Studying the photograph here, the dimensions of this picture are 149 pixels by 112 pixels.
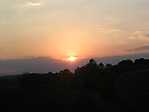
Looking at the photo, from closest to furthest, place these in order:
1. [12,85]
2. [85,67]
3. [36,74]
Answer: [12,85] < [36,74] < [85,67]

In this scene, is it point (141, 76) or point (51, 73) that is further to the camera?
point (51, 73)

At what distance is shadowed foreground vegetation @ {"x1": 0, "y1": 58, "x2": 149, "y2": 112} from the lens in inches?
1473

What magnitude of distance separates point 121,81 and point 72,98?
540cm

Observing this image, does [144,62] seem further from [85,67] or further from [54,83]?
[54,83]

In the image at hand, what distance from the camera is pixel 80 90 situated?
39.4m

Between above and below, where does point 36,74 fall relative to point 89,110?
above

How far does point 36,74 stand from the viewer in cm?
4294

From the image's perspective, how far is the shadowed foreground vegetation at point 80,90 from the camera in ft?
123

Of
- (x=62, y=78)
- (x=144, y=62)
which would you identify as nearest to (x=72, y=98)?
(x=62, y=78)

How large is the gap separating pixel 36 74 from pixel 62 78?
256 cm

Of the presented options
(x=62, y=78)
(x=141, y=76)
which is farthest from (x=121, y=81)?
(x=62, y=78)

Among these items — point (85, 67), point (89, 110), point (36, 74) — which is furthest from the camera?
point (85, 67)

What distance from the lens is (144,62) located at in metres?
47.3

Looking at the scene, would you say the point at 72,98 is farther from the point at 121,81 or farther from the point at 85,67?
the point at 85,67
